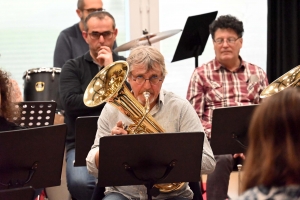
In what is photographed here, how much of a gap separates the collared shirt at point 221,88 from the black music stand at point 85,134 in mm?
1197

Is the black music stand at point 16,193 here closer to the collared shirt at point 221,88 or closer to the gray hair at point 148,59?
the gray hair at point 148,59

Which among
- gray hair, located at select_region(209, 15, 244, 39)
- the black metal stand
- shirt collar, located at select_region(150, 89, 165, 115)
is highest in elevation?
gray hair, located at select_region(209, 15, 244, 39)

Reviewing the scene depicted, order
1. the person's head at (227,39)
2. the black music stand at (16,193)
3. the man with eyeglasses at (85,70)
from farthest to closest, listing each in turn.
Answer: the person's head at (227,39) < the man with eyeglasses at (85,70) < the black music stand at (16,193)

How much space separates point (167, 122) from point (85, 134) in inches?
18.2

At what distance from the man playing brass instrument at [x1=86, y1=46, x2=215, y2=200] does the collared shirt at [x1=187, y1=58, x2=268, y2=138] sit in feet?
3.73

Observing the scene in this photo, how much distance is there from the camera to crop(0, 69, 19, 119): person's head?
2799 millimetres

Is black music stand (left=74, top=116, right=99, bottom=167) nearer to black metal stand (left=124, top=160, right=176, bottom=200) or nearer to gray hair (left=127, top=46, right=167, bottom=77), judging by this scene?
gray hair (left=127, top=46, right=167, bottom=77)

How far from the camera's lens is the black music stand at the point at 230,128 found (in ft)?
10.3

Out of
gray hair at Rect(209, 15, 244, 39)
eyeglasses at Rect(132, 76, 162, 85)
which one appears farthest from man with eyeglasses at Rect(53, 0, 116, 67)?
eyeglasses at Rect(132, 76, 162, 85)

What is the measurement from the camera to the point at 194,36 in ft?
14.6

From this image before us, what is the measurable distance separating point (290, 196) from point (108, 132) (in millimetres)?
1453

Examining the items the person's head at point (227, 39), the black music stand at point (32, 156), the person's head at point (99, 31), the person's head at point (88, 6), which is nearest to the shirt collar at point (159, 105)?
the black music stand at point (32, 156)

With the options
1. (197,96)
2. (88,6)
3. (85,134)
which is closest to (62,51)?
(88,6)

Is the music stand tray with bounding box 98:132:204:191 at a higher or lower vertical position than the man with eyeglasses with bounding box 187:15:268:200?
lower
